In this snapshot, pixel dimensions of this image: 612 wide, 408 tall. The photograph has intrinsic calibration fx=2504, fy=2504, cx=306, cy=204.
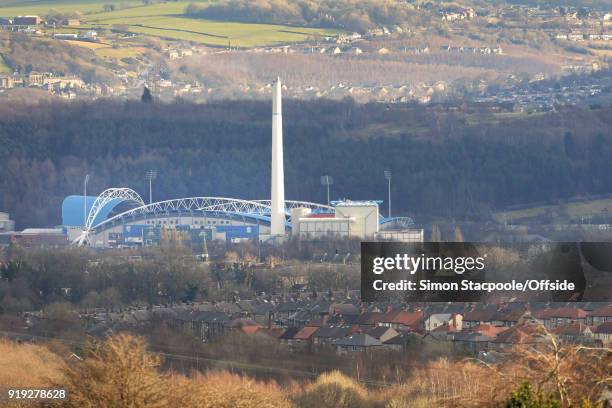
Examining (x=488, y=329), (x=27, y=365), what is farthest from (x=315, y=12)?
(x=27, y=365)

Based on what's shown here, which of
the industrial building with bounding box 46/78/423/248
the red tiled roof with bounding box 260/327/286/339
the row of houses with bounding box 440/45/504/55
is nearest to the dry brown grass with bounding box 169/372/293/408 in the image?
the red tiled roof with bounding box 260/327/286/339

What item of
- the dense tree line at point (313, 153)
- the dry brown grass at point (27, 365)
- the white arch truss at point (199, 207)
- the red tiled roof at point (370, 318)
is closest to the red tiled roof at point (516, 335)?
the red tiled roof at point (370, 318)

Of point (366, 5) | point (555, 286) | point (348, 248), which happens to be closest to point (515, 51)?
point (366, 5)

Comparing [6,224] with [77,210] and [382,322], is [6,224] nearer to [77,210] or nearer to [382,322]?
[77,210]

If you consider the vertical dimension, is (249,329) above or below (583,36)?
below

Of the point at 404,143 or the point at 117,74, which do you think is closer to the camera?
the point at 404,143

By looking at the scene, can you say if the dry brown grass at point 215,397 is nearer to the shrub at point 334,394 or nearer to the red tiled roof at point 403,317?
the shrub at point 334,394

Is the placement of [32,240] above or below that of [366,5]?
below

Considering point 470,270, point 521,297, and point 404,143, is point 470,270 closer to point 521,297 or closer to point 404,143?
point 521,297
